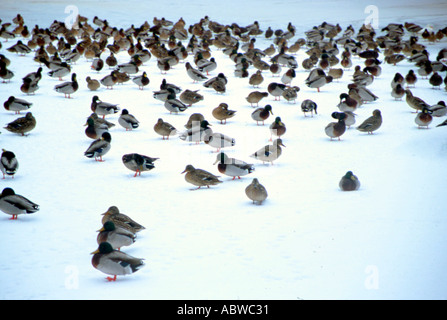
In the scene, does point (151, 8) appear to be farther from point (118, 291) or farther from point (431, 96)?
point (118, 291)

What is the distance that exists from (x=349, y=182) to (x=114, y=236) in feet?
12.3

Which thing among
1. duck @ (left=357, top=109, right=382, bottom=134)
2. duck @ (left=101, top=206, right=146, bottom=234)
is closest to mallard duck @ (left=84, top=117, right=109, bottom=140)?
duck @ (left=101, top=206, right=146, bottom=234)

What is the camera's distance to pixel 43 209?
7.60 m

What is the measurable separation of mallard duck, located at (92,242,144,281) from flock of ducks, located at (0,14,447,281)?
1cm

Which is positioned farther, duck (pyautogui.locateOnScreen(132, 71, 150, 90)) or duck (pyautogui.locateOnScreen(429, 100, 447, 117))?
duck (pyautogui.locateOnScreen(132, 71, 150, 90))

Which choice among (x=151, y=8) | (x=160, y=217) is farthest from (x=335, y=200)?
(x=151, y=8)

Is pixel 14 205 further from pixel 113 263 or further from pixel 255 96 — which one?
pixel 255 96

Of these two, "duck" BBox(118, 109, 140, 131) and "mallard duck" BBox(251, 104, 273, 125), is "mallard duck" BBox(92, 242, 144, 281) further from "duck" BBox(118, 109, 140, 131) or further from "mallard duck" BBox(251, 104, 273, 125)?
"mallard duck" BBox(251, 104, 273, 125)

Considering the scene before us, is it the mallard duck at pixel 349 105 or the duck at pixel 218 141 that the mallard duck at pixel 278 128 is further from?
the mallard duck at pixel 349 105

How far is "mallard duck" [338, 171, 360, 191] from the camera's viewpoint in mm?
8086

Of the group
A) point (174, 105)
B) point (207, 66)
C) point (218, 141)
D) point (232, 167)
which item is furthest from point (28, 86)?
point (232, 167)
